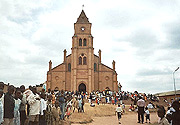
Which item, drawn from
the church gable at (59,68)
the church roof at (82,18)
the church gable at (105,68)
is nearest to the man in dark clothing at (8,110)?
the church gable at (59,68)

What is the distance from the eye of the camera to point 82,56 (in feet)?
126

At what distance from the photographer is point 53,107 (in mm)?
8336

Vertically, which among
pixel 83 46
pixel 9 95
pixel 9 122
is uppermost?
pixel 83 46

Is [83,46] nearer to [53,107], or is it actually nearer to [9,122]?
[53,107]

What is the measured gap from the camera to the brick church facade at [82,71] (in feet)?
122

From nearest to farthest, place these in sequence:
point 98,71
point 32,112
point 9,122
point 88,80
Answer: point 9,122 < point 32,112 < point 88,80 < point 98,71

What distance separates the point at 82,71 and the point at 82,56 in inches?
123

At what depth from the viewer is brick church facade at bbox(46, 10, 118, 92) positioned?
37.2 m

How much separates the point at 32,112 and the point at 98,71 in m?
32.8

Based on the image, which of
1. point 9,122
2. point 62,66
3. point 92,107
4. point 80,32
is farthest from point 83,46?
point 9,122

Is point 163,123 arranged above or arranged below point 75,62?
below

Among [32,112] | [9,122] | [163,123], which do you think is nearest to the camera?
[163,123]

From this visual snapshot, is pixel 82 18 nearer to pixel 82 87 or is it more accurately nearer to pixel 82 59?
pixel 82 59

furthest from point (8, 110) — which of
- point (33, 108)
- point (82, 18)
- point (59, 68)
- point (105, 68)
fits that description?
point (82, 18)
